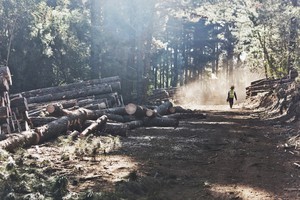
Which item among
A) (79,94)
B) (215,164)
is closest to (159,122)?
(79,94)

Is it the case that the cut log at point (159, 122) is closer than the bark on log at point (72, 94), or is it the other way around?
the cut log at point (159, 122)

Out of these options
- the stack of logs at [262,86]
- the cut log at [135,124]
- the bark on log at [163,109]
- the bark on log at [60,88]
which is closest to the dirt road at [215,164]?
the cut log at [135,124]

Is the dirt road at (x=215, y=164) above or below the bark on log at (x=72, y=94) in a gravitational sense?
below

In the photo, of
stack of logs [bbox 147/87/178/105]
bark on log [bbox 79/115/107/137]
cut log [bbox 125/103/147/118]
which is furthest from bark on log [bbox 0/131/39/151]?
stack of logs [bbox 147/87/178/105]

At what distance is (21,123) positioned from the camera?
39.4 ft

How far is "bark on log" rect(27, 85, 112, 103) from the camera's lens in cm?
1891

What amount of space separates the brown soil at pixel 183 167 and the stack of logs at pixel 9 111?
5.43 ft

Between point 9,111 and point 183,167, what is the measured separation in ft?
19.6

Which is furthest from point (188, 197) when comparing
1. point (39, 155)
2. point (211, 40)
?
point (211, 40)

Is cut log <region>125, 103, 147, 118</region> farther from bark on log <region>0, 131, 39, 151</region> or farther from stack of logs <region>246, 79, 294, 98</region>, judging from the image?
stack of logs <region>246, 79, 294, 98</region>

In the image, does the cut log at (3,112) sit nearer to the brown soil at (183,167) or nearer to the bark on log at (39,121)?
the brown soil at (183,167)

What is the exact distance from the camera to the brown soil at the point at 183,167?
604cm

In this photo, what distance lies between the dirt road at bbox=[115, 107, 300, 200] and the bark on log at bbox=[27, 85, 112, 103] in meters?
7.35

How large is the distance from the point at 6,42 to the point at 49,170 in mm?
20007
